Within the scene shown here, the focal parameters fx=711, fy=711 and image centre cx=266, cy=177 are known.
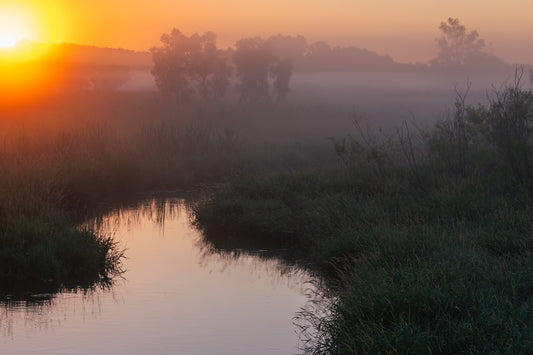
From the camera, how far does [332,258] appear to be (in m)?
13.1

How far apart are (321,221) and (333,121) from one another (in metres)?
36.0

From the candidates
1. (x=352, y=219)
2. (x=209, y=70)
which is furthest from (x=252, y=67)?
(x=352, y=219)

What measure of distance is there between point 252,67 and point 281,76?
2836 mm

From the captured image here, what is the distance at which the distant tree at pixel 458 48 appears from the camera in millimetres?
104250

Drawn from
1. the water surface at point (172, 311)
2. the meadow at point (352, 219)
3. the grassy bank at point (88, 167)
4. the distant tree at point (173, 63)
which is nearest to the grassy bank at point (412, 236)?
the meadow at point (352, 219)

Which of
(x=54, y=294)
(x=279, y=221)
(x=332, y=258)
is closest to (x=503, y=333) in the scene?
(x=332, y=258)

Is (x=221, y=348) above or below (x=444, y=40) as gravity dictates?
below

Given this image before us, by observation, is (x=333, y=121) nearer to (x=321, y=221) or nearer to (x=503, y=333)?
(x=321, y=221)

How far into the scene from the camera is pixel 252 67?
214 feet

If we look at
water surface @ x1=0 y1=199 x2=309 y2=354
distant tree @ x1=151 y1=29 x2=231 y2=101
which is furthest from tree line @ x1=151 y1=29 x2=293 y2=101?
water surface @ x1=0 y1=199 x2=309 y2=354

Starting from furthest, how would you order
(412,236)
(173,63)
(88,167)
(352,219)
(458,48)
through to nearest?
(458,48)
(173,63)
(88,167)
(352,219)
(412,236)

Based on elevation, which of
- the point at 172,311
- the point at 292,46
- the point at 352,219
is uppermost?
the point at 292,46

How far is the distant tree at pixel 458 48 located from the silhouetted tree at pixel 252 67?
45081 mm

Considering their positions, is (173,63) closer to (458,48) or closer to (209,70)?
(209,70)
